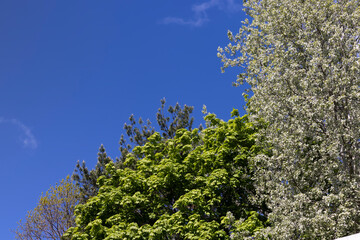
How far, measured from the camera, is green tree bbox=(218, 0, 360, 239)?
591 inches

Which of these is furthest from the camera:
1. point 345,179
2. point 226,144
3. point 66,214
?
point 66,214

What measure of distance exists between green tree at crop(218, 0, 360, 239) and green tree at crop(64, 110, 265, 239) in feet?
5.91

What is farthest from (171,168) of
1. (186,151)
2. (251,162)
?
(251,162)

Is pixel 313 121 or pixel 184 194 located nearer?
pixel 313 121

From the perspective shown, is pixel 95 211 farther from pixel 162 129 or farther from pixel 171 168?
pixel 162 129

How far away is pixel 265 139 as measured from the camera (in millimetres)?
18797

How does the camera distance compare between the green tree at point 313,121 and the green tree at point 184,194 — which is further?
the green tree at point 184,194

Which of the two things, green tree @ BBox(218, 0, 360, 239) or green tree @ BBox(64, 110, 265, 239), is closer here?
green tree @ BBox(218, 0, 360, 239)

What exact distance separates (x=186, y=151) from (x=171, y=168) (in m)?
2.82

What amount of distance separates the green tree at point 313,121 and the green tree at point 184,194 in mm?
1800

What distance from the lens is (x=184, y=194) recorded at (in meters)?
19.4

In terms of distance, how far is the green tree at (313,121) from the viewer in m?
15.0

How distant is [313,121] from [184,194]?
25.8 feet

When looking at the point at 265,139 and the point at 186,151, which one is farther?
the point at 186,151
